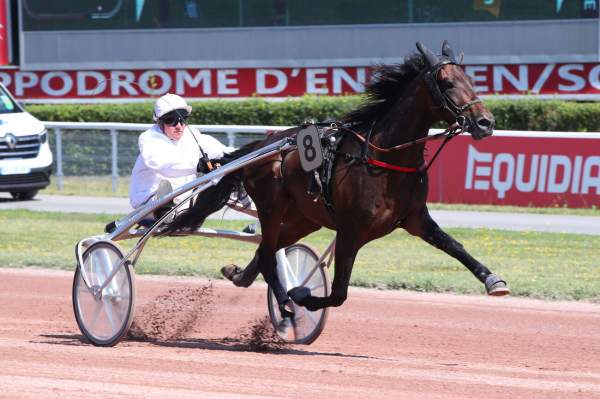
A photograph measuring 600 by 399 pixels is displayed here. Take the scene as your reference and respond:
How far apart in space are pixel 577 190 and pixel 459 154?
5.10 feet

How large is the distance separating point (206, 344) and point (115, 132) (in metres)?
10.4

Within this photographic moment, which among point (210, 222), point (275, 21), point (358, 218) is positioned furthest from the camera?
point (275, 21)

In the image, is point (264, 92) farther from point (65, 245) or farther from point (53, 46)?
point (65, 245)

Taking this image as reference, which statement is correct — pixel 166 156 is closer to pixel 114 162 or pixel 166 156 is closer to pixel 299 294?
pixel 299 294

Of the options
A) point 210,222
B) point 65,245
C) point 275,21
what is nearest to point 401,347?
point 65,245

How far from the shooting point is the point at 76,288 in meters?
7.73

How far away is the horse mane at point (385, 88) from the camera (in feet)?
22.4

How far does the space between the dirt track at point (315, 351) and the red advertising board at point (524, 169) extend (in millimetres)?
6062

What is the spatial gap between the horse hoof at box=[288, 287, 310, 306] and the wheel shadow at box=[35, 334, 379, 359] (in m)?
0.33

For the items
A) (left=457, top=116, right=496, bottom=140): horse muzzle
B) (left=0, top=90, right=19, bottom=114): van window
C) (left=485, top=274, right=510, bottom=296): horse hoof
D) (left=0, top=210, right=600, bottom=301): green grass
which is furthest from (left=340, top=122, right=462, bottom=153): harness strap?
(left=0, top=90, right=19, bottom=114): van window

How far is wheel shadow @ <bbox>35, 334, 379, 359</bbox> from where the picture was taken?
7.32 metres

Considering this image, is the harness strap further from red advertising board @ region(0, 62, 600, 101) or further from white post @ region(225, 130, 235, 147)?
red advertising board @ region(0, 62, 600, 101)

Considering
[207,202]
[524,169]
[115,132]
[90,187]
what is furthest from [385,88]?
[90,187]

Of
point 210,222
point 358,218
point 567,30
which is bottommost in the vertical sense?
point 210,222
